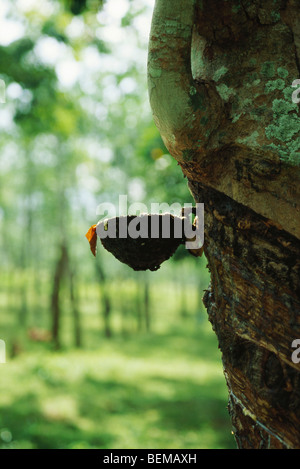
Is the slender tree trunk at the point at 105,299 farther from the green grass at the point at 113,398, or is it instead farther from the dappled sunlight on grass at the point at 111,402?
the dappled sunlight on grass at the point at 111,402

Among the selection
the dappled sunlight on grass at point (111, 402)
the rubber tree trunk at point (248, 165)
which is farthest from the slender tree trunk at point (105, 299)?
the rubber tree trunk at point (248, 165)

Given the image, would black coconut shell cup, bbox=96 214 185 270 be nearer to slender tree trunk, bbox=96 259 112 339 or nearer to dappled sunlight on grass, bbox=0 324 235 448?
dappled sunlight on grass, bbox=0 324 235 448

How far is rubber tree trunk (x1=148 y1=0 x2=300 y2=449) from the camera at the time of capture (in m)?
1.27

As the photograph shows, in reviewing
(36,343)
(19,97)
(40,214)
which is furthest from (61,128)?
(40,214)

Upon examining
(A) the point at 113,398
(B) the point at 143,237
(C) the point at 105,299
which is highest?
(B) the point at 143,237

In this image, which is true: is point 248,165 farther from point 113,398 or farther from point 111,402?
point 113,398

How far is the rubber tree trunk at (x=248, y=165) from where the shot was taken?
1.27 metres

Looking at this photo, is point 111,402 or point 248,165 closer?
point 248,165

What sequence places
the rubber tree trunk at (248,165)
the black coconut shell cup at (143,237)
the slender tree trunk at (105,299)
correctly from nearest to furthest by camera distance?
the rubber tree trunk at (248,165) → the black coconut shell cup at (143,237) → the slender tree trunk at (105,299)

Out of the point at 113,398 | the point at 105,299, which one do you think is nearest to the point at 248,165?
the point at 113,398

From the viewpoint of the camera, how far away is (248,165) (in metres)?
1.31

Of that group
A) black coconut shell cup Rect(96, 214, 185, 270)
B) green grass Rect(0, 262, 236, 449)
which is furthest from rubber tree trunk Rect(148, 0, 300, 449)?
green grass Rect(0, 262, 236, 449)
